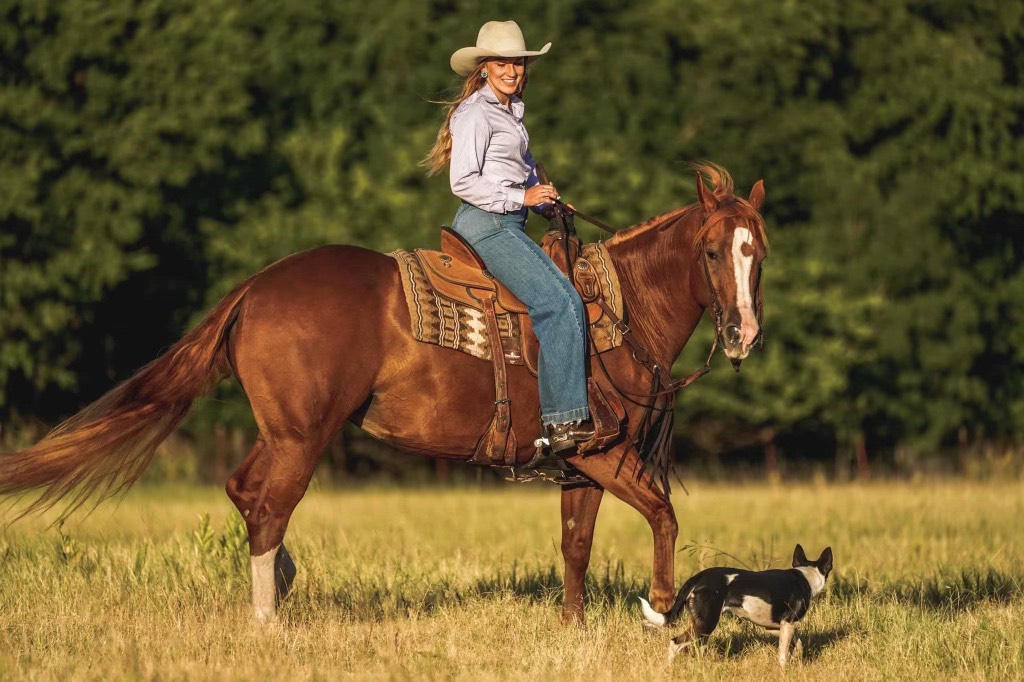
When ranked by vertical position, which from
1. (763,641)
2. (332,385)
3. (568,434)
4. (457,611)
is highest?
(332,385)

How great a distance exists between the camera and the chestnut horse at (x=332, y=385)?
7.59 metres

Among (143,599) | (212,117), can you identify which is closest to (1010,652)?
(143,599)

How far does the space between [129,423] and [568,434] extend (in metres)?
2.34

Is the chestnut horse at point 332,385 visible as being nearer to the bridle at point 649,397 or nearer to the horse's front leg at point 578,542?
the bridle at point 649,397

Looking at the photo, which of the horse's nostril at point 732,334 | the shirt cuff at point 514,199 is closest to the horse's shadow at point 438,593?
the horse's nostril at point 732,334

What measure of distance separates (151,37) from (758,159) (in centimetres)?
1030

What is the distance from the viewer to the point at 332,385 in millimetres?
7590

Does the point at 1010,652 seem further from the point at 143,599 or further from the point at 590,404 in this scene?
the point at 143,599

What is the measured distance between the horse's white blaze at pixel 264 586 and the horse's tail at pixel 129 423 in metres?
0.82

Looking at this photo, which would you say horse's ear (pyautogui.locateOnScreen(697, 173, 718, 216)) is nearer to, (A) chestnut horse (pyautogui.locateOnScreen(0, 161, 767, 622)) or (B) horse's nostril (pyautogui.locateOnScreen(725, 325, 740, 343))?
(A) chestnut horse (pyautogui.locateOnScreen(0, 161, 767, 622))

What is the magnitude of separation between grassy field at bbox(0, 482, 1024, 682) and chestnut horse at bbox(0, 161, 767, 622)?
55cm

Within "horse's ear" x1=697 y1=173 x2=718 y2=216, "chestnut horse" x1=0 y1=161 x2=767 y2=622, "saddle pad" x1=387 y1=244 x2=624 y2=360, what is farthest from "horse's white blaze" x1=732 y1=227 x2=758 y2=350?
"saddle pad" x1=387 y1=244 x2=624 y2=360

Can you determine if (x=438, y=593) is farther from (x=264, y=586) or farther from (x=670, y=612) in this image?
(x=670, y=612)

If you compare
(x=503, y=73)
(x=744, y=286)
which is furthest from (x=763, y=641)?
(x=503, y=73)
